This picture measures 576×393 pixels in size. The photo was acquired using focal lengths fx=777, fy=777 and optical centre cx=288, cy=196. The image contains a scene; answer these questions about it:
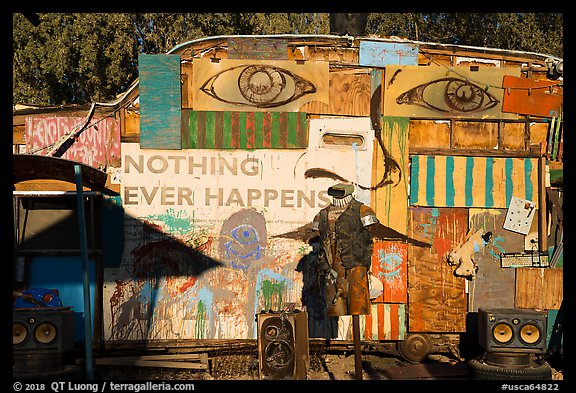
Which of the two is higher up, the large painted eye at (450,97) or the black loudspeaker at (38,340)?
the large painted eye at (450,97)

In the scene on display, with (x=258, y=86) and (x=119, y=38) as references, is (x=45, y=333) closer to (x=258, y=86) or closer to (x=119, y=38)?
(x=258, y=86)

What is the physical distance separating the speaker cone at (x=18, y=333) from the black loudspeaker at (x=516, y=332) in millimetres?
5413

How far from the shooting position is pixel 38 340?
8773 millimetres

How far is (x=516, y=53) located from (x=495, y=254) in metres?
3.07

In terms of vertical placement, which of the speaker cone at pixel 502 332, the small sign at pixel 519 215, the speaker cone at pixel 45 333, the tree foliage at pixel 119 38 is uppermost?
the tree foliage at pixel 119 38

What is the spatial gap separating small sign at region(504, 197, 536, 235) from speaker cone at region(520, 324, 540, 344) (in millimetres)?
2722

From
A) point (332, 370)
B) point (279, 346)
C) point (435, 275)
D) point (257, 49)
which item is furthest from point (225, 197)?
point (435, 275)

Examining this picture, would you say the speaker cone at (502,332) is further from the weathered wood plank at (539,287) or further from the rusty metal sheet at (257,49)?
the rusty metal sheet at (257,49)

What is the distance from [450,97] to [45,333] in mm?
6688

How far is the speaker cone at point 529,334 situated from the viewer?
30.4 feet

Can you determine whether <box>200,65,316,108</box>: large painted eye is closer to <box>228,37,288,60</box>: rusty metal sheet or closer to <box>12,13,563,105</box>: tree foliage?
<box>228,37,288,60</box>: rusty metal sheet

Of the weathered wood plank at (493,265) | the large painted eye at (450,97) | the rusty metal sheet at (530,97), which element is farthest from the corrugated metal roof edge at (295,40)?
the weathered wood plank at (493,265)

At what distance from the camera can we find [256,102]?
11578 mm

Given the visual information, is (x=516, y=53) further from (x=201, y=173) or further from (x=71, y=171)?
(x=71, y=171)
